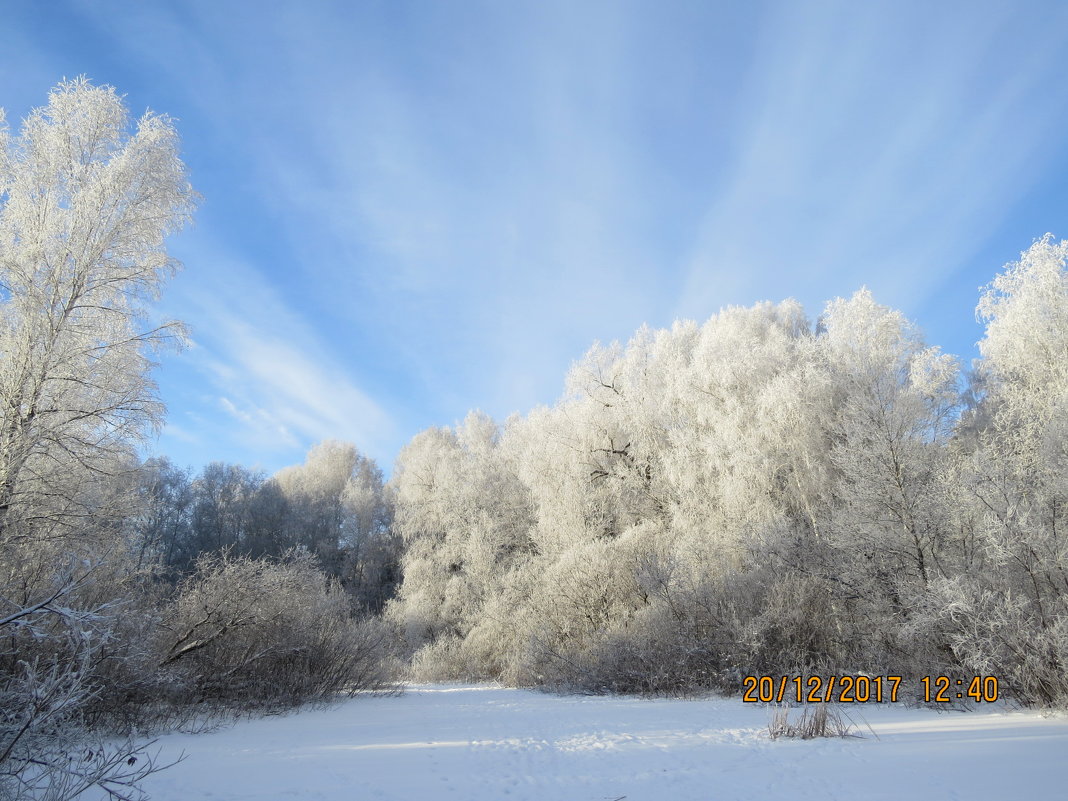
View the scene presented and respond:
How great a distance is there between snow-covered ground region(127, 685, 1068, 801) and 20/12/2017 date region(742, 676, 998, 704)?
0.63 m

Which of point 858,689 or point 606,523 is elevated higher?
point 606,523

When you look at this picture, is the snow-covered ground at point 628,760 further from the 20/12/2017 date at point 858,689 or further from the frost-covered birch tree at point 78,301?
the frost-covered birch tree at point 78,301

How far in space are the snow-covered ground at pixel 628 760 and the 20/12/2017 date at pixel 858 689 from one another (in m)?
0.63

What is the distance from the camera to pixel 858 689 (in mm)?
11000

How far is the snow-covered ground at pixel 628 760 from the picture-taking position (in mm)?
4910

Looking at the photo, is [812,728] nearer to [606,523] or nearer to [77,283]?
[77,283]

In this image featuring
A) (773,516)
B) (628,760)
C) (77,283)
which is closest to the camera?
(628,760)

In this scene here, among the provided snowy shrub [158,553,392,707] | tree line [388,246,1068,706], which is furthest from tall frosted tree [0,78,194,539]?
tree line [388,246,1068,706]

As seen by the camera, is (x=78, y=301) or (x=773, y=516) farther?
(x=773, y=516)

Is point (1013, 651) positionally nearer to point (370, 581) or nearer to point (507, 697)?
point (507, 697)

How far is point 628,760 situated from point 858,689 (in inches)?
278

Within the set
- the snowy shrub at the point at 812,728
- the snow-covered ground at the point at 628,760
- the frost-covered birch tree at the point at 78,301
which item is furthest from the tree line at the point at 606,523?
the snowy shrub at the point at 812,728

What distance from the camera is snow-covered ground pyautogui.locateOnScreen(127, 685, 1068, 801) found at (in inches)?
193

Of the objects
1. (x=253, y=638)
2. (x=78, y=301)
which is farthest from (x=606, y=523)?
(x=78, y=301)
